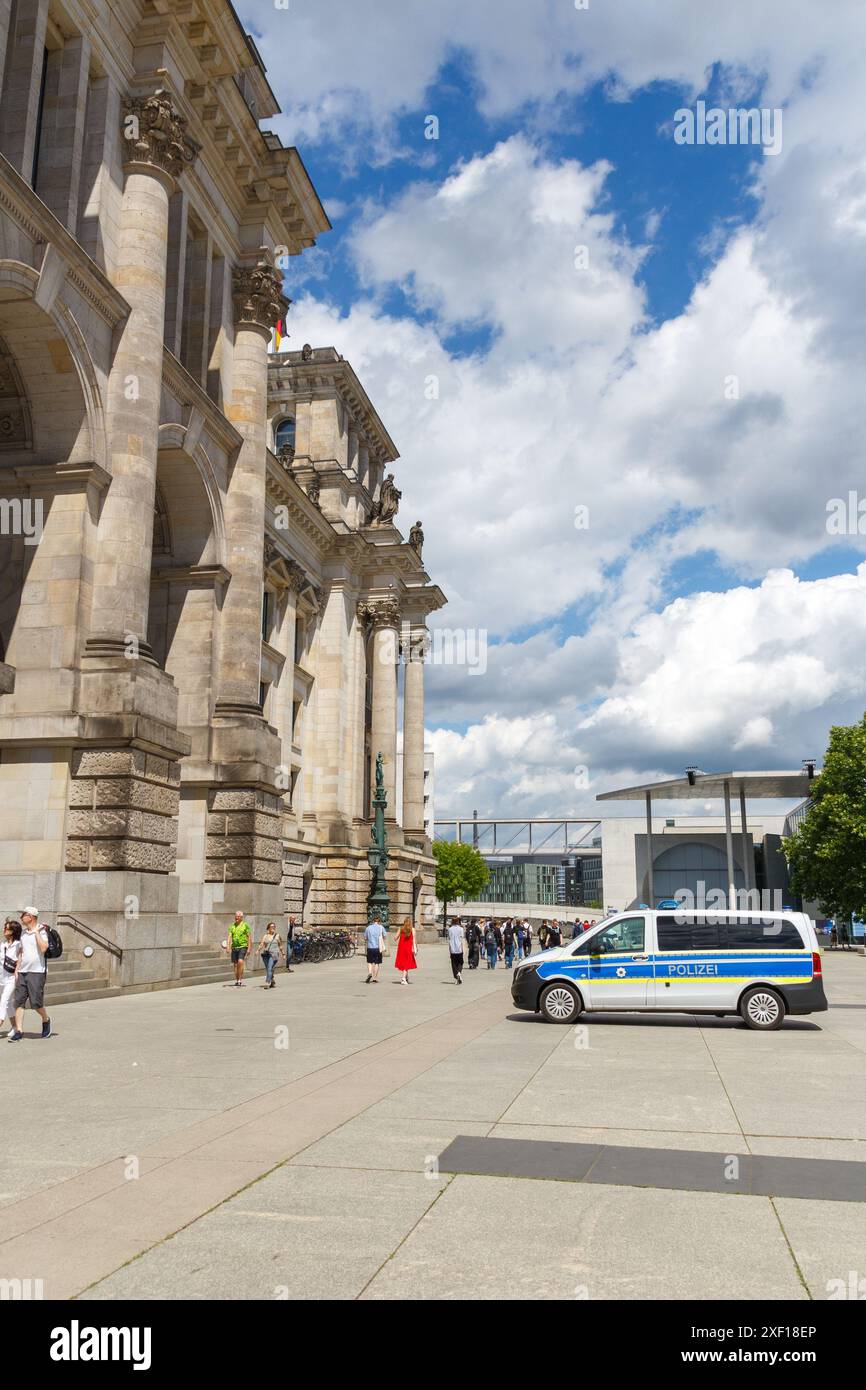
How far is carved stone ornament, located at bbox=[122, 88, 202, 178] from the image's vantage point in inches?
878

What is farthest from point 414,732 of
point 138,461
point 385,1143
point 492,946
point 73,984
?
point 385,1143

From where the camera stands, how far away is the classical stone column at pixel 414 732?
5794cm

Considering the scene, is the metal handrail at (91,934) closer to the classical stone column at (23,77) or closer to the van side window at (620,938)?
the van side window at (620,938)

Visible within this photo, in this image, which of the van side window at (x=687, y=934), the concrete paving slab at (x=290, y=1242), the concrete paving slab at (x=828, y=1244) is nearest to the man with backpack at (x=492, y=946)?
the van side window at (x=687, y=934)

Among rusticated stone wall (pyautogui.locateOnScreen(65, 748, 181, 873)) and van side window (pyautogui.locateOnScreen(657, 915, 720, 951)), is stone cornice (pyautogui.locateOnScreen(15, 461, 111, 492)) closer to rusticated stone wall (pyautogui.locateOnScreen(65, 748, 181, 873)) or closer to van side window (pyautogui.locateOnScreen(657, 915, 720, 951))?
rusticated stone wall (pyautogui.locateOnScreen(65, 748, 181, 873))

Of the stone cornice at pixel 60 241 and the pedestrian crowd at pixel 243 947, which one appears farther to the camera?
the pedestrian crowd at pixel 243 947

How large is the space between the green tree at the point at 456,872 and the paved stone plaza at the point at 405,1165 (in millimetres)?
100394

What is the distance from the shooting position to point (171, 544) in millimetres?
27203

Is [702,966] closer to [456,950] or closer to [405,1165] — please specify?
[405,1165]

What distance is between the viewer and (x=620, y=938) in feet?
53.2

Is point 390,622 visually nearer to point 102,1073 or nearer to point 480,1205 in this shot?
point 102,1073

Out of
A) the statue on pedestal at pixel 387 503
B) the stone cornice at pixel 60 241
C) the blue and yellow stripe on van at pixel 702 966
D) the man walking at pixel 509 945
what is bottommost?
the man walking at pixel 509 945

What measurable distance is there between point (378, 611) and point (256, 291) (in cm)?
2504
